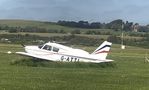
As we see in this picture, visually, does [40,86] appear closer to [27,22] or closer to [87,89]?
[87,89]

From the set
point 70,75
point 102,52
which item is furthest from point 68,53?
point 70,75

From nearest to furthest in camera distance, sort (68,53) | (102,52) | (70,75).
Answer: (70,75) → (102,52) → (68,53)

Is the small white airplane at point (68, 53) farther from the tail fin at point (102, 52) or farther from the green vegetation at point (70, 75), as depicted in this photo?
the green vegetation at point (70, 75)

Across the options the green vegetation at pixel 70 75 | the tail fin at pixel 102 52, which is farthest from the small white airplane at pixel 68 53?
the green vegetation at pixel 70 75

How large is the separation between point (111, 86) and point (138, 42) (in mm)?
105090

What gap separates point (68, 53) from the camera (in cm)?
4216

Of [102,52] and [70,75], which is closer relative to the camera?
[70,75]

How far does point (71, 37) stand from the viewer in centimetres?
12000

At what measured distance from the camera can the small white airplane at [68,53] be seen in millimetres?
40750

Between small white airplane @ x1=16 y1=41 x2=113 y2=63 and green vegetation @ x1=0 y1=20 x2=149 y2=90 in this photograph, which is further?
small white airplane @ x1=16 y1=41 x2=113 y2=63

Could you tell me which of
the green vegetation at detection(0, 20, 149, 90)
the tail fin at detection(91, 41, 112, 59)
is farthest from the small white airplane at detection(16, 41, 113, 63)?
the green vegetation at detection(0, 20, 149, 90)

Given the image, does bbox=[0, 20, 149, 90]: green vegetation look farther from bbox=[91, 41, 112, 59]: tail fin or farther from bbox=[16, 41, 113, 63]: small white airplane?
bbox=[16, 41, 113, 63]: small white airplane

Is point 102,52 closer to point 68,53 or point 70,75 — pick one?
point 68,53

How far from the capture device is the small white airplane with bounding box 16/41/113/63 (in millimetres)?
40750
